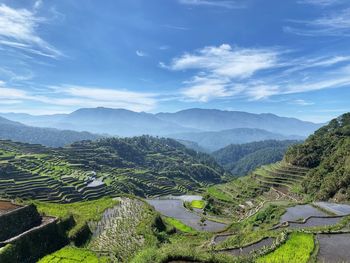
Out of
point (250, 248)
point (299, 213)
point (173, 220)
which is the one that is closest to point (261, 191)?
point (173, 220)

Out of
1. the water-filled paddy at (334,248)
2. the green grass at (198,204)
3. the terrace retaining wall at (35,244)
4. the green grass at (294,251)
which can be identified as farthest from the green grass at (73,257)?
the green grass at (198,204)

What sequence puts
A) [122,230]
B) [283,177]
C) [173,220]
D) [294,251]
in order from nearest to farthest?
[294,251], [122,230], [173,220], [283,177]

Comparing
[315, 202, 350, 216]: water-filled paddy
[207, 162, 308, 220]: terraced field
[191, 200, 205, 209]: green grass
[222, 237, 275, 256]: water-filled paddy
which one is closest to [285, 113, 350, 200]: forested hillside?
[207, 162, 308, 220]: terraced field

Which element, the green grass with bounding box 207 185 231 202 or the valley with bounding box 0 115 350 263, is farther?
the green grass with bounding box 207 185 231 202

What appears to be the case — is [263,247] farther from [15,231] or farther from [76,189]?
[76,189]

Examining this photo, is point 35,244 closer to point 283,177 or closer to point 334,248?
point 334,248

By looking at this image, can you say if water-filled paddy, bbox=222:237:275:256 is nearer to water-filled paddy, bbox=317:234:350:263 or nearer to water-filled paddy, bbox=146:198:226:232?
water-filled paddy, bbox=317:234:350:263

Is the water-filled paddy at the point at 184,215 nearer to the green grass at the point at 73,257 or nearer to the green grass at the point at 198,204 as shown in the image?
the green grass at the point at 198,204
